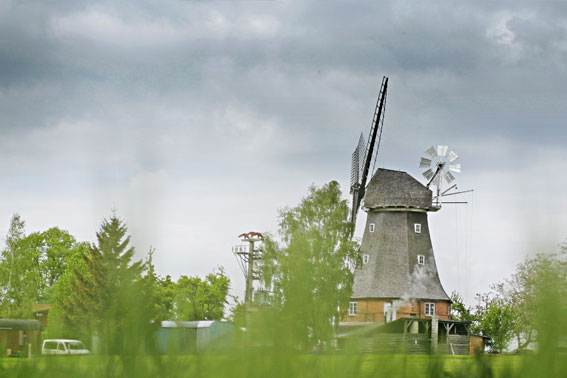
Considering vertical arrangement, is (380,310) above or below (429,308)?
below

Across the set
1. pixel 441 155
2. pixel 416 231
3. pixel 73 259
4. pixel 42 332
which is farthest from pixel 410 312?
pixel 42 332

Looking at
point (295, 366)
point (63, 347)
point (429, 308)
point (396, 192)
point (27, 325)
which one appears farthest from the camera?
point (396, 192)

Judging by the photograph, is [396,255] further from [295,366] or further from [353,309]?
A: [295,366]

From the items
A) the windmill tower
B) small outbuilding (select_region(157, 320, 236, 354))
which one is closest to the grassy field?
small outbuilding (select_region(157, 320, 236, 354))

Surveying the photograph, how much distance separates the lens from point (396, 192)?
63.5 m

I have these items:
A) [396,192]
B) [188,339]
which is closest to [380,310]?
[396,192]

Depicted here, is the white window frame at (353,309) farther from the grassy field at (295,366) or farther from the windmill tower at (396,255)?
the grassy field at (295,366)

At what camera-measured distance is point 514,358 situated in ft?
6.97

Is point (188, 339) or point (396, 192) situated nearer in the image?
point (188, 339)

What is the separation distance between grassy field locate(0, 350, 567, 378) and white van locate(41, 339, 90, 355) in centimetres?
5

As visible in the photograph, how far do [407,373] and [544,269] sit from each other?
64cm

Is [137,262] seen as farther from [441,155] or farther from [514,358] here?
[441,155]

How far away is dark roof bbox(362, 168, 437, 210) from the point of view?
207ft

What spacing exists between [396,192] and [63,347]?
2434 inches
